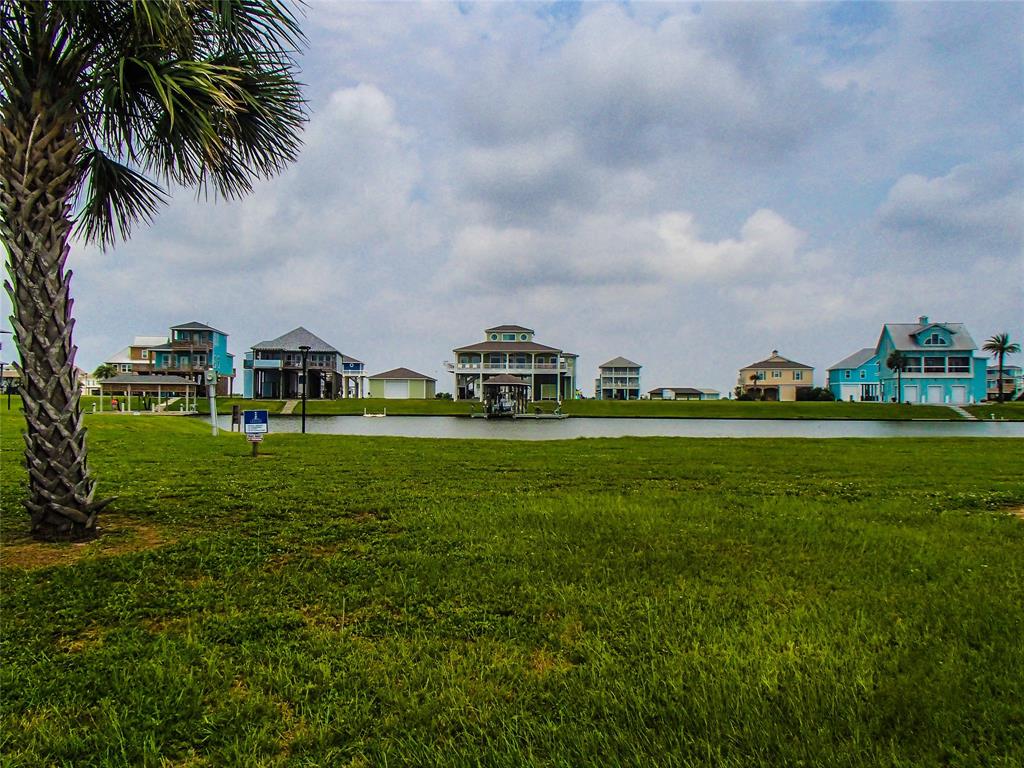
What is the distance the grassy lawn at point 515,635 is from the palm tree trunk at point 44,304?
49 cm

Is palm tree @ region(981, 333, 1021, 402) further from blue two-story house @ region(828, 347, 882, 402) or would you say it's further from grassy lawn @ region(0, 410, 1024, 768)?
grassy lawn @ region(0, 410, 1024, 768)

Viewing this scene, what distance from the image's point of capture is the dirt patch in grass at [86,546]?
4.46 m

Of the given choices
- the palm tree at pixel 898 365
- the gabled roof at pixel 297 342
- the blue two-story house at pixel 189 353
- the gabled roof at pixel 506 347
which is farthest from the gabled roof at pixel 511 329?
the palm tree at pixel 898 365

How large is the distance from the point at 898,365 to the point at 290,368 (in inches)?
2851

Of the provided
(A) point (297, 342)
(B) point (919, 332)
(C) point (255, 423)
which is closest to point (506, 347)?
(A) point (297, 342)

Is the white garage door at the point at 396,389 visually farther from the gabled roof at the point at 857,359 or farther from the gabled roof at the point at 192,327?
the gabled roof at the point at 857,359

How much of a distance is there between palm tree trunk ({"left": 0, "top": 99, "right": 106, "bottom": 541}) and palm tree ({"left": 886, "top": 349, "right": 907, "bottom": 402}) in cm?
7550

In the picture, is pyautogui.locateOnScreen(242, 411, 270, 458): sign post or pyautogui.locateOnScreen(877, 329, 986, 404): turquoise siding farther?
pyautogui.locateOnScreen(877, 329, 986, 404): turquoise siding

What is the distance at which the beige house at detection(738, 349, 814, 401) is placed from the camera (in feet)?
259

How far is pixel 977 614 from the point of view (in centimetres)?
341

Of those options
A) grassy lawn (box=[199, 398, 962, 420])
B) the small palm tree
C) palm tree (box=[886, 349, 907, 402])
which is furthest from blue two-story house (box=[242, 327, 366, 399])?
palm tree (box=[886, 349, 907, 402])

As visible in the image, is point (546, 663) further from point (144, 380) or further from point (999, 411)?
point (999, 411)

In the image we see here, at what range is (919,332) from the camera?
64.2 metres

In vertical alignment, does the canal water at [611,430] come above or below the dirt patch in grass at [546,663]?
below
